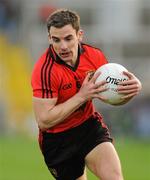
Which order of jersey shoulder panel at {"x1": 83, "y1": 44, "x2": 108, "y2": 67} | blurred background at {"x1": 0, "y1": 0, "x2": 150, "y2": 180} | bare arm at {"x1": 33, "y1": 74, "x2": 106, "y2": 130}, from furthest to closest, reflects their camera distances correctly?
blurred background at {"x1": 0, "y1": 0, "x2": 150, "y2": 180} → jersey shoulder panel at {"x1": 83, "y1": 44, "x2": 108, "y2": 67} → bare arm at {"x1": 33, "y1": 74, "x2": 106, "y2": 130}

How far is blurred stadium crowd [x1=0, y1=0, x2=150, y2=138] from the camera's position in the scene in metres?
25.9

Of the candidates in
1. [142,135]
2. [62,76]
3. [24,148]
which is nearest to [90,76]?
[62,76]

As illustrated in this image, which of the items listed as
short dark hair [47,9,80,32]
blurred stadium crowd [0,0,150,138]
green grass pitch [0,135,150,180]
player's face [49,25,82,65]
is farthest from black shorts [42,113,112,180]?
blurred stadium crowd [0,0,150,138]

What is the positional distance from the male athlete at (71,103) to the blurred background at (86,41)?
1233cm

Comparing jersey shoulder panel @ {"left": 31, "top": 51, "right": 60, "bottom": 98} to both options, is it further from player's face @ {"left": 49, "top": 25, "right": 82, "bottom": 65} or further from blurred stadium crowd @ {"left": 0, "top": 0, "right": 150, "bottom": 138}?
blurred stadium crowd @ {"left": 0, "top": 0, "right": 150, "bottom": 138}

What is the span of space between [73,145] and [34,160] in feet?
31.4

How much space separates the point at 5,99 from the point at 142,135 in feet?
14.1

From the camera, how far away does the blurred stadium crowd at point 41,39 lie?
2586 centimetres

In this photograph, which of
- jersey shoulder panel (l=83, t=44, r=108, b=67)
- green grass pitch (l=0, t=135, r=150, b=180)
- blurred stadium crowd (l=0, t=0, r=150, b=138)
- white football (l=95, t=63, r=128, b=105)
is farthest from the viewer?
blurred stadium crowd (l=0, t=0, r=150, b=138)

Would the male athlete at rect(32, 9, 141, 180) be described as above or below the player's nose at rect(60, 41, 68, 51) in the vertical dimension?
below

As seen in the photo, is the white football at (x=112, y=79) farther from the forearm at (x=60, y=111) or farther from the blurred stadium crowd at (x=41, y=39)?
the blurred stadium crowd at (x=41, y=39)

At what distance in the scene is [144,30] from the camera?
1097 inches

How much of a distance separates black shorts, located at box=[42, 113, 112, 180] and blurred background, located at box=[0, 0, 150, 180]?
12214 mm

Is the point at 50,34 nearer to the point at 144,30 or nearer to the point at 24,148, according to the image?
the point at 24,148
